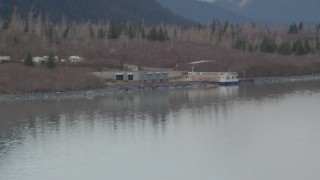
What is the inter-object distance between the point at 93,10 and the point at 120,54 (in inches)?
2827

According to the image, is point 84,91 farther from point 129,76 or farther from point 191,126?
point 191,126

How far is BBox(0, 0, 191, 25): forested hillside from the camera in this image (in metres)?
113

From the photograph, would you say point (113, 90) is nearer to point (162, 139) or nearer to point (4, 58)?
point (4, 58)

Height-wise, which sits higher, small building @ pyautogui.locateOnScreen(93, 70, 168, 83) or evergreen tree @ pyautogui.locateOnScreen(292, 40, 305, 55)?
evergreen tree @ pyautogui.locateOnScreen(292, 40, 305, 55)

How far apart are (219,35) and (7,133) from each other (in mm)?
63245

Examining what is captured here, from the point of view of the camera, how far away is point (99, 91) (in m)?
48.3

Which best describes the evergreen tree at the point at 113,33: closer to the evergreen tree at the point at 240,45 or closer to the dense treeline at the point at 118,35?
the dense treeline at the point at 118,35

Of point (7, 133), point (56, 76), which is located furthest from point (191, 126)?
point (56, 76)

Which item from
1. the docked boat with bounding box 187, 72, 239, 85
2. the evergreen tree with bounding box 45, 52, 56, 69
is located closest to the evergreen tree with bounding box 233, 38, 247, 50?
the docked boat with bounding box 187, 72, 239, 85

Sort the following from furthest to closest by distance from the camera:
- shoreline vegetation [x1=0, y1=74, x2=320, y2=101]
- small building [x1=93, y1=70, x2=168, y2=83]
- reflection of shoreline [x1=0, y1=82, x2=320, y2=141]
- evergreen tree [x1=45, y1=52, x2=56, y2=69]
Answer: small building [x1=93, y1=70, x2=168, y2=83] → evergreen tree [x1=45, y1=52, x2=56, y2=69] → shoreline vegetation [x1=0, y1=74, x2=320, y2=101] → reflection of shoreline [x1=0, y1=82, x2=320, y2=141]

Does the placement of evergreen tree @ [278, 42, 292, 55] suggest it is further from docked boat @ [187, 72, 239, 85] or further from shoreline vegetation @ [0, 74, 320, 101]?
docked boat @ [187, 72, 239, 85]

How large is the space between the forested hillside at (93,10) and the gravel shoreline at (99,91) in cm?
4785

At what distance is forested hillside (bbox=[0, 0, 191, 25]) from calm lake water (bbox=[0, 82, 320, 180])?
6129cm

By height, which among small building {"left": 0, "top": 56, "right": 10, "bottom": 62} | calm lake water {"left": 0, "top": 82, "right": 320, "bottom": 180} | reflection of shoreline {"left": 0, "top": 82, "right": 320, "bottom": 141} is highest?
small building {"left": 0, "top": 56, "right": 10, "bottom": 62}
